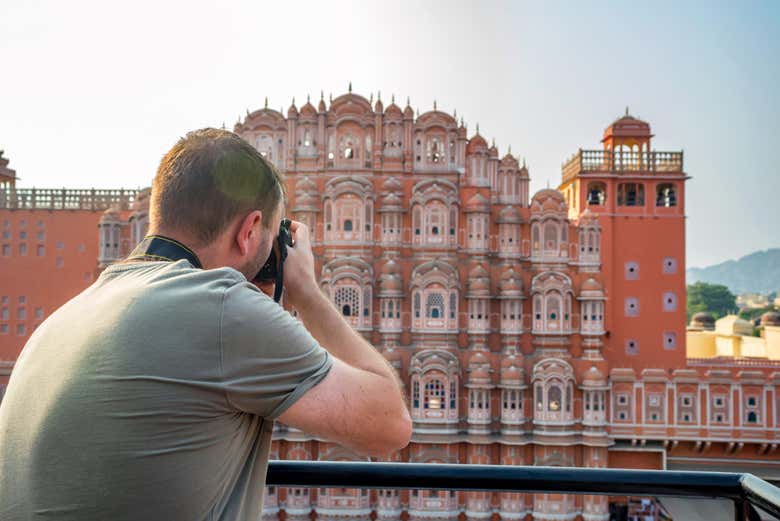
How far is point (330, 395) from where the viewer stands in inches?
37.4

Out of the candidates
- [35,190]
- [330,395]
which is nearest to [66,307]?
[330,395]

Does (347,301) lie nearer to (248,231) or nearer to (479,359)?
(479,359)

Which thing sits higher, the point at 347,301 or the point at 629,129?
the point at 629,129

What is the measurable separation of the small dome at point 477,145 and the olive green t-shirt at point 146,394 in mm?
15394

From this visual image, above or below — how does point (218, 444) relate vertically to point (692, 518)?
above

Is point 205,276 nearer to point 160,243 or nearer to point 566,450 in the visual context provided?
point 160,243

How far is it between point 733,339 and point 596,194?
11.8 metres

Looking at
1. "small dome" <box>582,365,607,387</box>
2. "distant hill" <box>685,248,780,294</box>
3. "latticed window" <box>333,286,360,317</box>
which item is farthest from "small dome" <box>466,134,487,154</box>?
"distant hill" <box>685,248,780,294</box>

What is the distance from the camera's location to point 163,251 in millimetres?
1021

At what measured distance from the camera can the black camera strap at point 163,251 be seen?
1012 millimetres

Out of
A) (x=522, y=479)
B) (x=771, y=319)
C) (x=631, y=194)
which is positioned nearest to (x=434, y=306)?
(x=631, y=194)

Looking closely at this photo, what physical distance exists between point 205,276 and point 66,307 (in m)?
0.22

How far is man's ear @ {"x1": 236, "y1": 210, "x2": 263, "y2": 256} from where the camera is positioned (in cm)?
104

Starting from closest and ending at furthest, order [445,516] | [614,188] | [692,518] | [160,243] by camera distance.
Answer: [160,243], [692,518], [445,516], [614,188]
